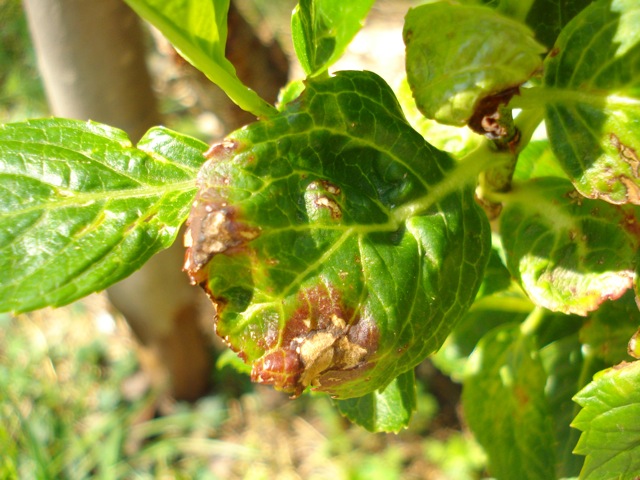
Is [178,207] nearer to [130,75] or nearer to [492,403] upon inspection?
[492,403]

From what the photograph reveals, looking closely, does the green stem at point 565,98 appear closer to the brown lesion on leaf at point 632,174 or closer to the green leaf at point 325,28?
the brown lesion on leaf at point 632,174

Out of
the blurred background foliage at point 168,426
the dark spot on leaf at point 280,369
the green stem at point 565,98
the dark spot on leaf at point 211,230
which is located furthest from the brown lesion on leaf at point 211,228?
the blurred background foliage at point 168,426

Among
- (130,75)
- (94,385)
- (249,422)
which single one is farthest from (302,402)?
(130,75)

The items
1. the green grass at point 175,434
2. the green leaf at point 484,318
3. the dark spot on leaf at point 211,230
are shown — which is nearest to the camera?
the dark spot on leaf at point 211,230

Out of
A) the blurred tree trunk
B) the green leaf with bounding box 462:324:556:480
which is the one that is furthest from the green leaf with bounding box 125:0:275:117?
the blurred tree trunk

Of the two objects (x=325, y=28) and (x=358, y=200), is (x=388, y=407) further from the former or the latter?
(x=325, y=28)

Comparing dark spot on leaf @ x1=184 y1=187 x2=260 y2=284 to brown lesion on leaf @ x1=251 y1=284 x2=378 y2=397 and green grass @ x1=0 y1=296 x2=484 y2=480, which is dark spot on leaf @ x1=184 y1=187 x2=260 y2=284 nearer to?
brown lesion on leaf @ x1=251 y1=284 x2=378 y2=397

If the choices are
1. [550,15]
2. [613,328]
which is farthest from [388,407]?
[550,15]
